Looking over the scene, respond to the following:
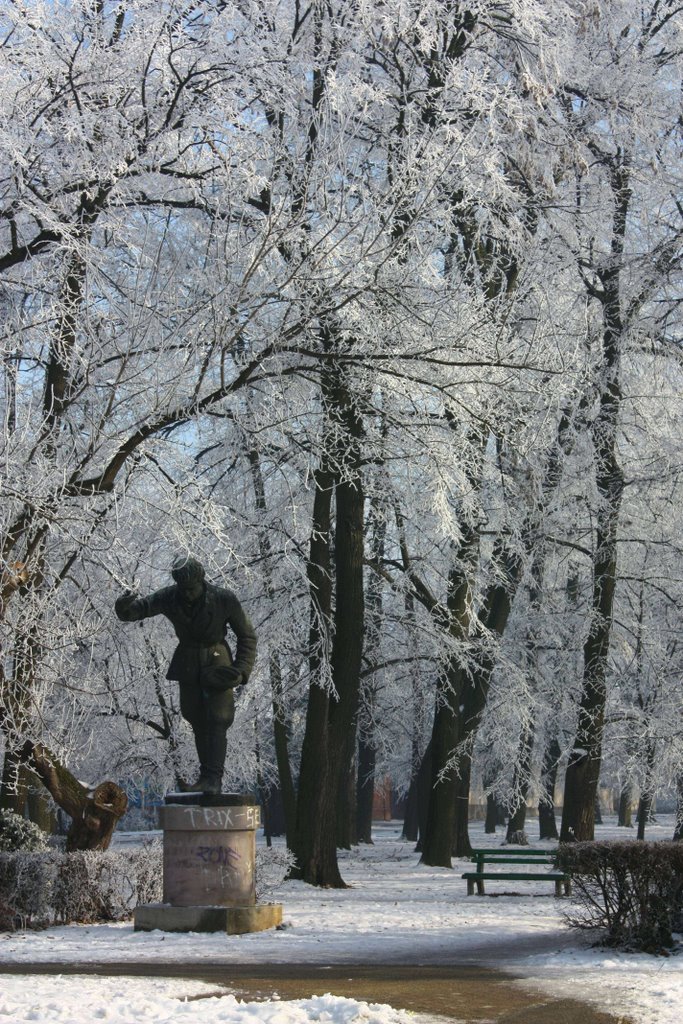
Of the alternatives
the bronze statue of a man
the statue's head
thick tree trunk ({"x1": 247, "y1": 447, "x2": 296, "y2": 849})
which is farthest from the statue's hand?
thick tree trunk ({"x1": 247, "y1": 447, "x2": 296, "y2": 849})

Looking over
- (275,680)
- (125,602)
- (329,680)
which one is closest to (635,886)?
(125,602)

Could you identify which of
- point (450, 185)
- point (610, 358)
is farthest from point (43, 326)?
point (610, 358)

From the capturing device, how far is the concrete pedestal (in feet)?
36.3

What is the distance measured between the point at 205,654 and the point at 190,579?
75cm

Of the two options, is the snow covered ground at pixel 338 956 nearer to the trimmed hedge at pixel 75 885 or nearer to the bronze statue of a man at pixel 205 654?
the trimmed hedge at pixel 75 885

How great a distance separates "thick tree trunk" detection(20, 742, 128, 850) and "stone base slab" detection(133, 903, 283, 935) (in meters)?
2.31

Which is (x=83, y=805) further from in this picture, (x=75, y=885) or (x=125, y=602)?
(x=125, y=602)

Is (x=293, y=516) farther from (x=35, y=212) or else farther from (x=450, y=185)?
(x=35, y=212)

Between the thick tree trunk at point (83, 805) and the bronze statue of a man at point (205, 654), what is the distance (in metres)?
2.26

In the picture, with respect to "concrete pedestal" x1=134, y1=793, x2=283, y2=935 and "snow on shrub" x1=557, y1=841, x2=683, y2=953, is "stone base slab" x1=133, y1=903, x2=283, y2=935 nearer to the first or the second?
"concrete pedestal" x1=134, y1=793, x2=283, y2=935

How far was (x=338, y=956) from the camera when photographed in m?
9.83

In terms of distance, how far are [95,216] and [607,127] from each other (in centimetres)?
1045

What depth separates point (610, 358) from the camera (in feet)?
67.9

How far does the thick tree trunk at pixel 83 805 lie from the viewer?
527 inches
